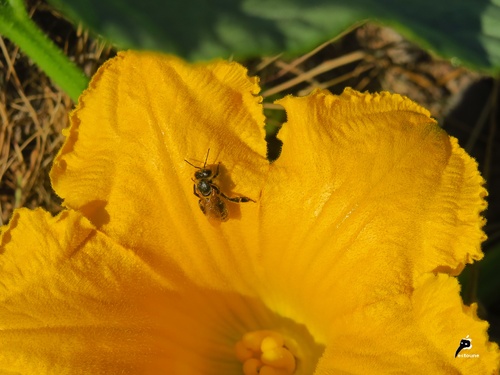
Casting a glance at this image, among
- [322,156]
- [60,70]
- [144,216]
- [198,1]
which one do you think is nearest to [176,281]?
[144,216]

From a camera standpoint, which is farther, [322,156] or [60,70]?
[60,70]

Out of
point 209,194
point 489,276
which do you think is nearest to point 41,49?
point 209,194

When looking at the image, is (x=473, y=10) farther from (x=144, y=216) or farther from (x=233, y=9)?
(x=144, y=216)

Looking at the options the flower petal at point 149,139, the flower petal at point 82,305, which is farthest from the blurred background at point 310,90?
the flower petal at point 82,305

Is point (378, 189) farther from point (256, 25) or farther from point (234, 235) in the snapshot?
point (256, 25)

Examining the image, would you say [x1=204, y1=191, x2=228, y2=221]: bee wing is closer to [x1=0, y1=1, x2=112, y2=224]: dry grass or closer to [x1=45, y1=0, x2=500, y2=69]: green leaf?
[x1=45, y1=0, x2=500, y2=69]: green leaf

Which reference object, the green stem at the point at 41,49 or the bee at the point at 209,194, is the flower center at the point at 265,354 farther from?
the green stem at the point at 41,49
